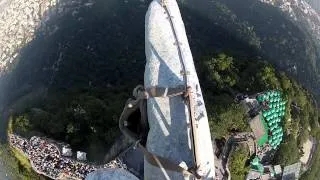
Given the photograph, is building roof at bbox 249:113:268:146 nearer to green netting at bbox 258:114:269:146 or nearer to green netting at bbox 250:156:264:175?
green netting at bbox 258:114:269:146

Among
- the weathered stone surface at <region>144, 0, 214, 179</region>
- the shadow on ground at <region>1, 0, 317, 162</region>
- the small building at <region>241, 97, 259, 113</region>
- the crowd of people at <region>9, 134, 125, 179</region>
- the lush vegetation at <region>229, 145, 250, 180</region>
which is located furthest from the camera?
the small building at <region>241, 97, 259, 113</region>

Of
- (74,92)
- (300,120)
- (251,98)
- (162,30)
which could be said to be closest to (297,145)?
(300,120)

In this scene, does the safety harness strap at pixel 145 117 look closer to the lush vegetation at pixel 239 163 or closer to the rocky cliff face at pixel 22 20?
the lush vegetation at pixel 239 163

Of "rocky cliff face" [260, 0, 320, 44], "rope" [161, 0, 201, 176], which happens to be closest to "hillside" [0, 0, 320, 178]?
"rocky cliff face" [260, 0, 320, 44]

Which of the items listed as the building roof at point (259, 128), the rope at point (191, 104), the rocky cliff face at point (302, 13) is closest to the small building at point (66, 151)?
the building roof at point (259, 128)

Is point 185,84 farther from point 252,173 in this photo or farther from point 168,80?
point 252,173
